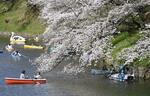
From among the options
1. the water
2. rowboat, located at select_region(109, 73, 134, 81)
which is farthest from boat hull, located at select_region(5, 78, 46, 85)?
rowboat, located at select_region(109, 73, 134, 81)

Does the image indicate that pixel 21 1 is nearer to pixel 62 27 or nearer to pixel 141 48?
pixel 62 27

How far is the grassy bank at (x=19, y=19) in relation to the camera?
86.8 meters

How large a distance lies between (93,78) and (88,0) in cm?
1897

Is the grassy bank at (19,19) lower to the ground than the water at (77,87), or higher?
higher

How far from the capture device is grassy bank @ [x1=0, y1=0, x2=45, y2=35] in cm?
8675

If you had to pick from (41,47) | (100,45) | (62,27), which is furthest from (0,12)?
(100,45)

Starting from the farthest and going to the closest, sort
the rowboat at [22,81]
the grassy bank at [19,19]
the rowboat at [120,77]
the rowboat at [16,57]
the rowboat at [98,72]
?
the grassy bank at [19,19] < the rowboat at [16,57] < the rowboat at [98,72] < the rowboat at [22,81] < the rowboat at [120,77]

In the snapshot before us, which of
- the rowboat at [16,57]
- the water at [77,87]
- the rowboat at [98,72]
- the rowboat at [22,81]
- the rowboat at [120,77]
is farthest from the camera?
the rowboat at [16,57]

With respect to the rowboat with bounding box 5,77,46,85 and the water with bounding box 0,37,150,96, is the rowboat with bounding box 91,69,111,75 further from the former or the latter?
the rowboat with bounding box 5,77,46,85

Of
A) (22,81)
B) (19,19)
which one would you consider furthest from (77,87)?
(19,19)

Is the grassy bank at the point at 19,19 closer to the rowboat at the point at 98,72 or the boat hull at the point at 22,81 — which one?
the rowboat at the point at 98,72

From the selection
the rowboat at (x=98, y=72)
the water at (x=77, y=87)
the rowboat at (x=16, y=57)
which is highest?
the rowboat at (x=16, y=57)

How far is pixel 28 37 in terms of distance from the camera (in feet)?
280

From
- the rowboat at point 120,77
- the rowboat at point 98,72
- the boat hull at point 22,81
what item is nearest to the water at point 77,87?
the boat hull at point 22,81
